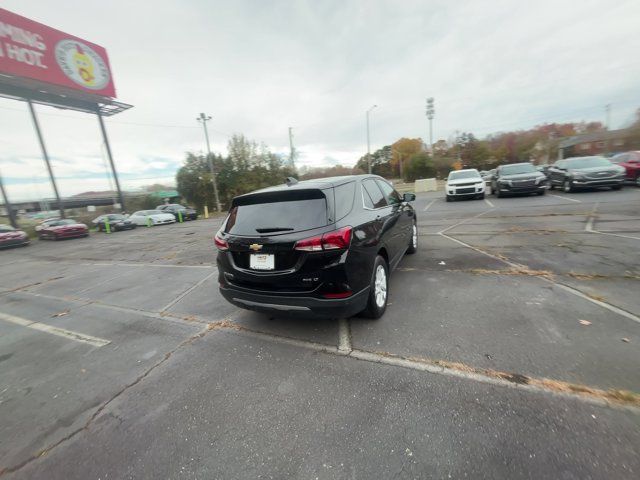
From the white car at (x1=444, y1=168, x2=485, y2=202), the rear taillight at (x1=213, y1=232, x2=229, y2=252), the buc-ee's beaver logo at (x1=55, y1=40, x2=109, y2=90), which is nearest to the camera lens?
the rear taillight at (x1=213, y1=232, x2=229, y2=252)

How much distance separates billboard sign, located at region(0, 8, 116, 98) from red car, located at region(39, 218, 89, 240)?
12355 mm

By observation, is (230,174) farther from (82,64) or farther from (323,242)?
(323,242)

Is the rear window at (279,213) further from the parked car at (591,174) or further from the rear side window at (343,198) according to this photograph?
the parked car at (591,174)

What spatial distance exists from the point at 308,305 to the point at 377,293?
987mm

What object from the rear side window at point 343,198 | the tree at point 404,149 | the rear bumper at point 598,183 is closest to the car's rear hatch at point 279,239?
the rear side window at point 343,198

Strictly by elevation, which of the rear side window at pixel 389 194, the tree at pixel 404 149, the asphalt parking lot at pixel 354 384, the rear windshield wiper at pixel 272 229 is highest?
the tree at pixel 404 149

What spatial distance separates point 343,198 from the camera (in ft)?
10.6

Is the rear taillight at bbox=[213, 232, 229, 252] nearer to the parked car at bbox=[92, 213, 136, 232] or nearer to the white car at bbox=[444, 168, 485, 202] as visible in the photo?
the white car at bbox=[444, 168, 485, 202]

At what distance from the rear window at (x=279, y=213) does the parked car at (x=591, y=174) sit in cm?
1406

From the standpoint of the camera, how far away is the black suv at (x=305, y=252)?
9.26 feet

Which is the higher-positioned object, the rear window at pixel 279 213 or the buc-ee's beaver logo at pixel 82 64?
the buc-ee's beaver logo at pixel 82 64

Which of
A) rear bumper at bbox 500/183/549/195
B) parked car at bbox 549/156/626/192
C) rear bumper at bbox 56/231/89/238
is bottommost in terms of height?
rear bumper at bbox 56/231/89/238

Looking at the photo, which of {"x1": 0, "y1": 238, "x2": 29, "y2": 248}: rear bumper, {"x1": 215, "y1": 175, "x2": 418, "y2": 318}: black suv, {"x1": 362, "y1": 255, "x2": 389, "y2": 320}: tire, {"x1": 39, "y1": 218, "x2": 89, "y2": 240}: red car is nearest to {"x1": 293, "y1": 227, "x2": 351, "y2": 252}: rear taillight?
{"x1": 215, "y1": 175, "x2": 418, "y2": 318}: black suv

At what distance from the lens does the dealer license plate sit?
9.71ft
